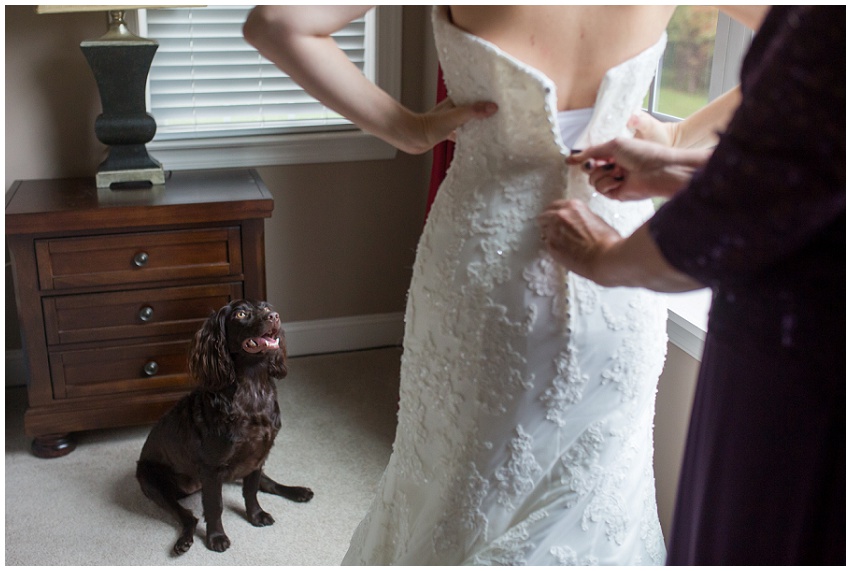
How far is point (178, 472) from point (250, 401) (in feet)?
1.14

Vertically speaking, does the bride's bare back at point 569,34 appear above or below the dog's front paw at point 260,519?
above

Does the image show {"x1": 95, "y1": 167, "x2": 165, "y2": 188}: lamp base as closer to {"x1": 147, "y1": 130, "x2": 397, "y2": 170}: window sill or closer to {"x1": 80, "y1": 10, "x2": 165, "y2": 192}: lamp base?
{"x1": 80, "y1": 10, "x2": 165, "y2": 192}: lamp base

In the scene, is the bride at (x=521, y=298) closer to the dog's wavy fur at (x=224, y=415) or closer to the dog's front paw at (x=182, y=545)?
the dog's wavy fur at (x=224, y=415)

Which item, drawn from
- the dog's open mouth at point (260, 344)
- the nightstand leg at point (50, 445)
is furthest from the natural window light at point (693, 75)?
the nightstand leg at point (50, 445)

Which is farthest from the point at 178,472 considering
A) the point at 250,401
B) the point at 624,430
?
the point at 624,430

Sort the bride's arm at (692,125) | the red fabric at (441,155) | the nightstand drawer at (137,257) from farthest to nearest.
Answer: the red fabric at (441,155), the nightstand drawer at (137,257), the bride's arm at (692,125)

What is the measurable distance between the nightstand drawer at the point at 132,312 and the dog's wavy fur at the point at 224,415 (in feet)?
1.17

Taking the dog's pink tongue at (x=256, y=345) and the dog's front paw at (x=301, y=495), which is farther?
the dog's front paw at (x=301, y=495)

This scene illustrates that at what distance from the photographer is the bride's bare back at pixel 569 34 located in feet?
3.62

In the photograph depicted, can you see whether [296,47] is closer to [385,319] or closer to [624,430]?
[624,430]

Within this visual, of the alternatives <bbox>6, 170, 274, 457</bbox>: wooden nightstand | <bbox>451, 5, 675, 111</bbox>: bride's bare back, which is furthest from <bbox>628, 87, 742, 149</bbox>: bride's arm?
<bbox>6, 170, 274, 457</bbox>: wooden nightstand

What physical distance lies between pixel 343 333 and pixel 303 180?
24.6 inches

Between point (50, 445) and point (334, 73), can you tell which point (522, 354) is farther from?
point (50, 445)

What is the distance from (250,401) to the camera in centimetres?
211
